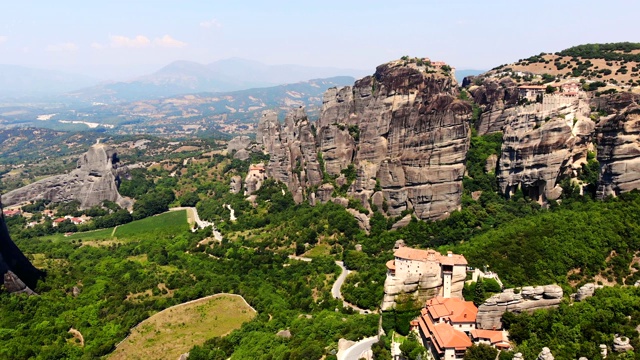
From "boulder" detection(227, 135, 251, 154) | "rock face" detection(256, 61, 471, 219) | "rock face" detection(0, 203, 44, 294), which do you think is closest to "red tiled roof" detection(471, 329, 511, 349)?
"rock face" detection(256, 61, 471, 219)

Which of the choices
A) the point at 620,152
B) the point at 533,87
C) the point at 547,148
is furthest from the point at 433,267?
the point at 533,87

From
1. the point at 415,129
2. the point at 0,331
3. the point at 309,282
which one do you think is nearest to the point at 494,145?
the point at 415,129

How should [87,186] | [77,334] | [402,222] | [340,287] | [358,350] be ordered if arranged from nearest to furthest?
[358,350]
[77,334]
[340,287]
[402,222]
[87,186]

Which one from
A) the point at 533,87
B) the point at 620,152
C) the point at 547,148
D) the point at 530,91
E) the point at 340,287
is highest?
the point at 533,87

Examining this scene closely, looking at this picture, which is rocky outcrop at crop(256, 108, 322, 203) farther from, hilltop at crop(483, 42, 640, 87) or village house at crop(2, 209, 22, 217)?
village house at crop(2, 209, 22, 217)

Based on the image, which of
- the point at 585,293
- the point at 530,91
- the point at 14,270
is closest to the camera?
the point at 585,293

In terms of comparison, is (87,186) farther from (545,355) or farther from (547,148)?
(545,355)
